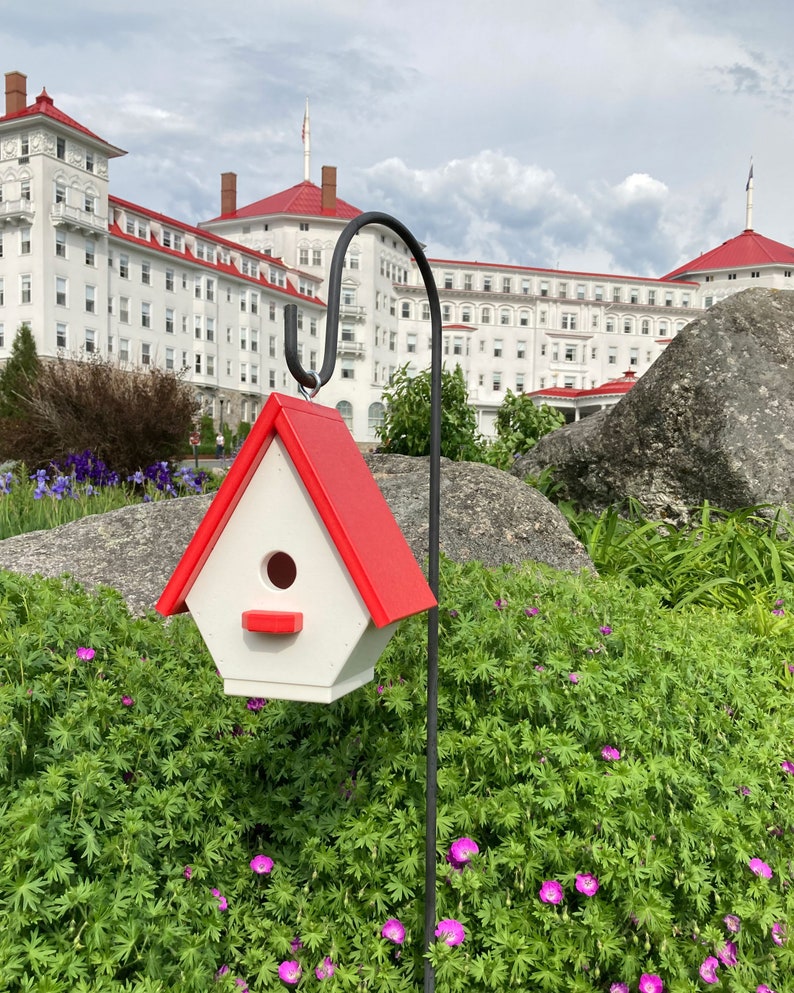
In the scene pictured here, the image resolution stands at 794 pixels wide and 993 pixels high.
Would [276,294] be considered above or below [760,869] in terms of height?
above

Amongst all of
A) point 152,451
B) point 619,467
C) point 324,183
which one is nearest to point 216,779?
point 619,467

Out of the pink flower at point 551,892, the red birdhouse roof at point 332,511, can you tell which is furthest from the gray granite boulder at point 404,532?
the red birdhouse roof at point 332,511

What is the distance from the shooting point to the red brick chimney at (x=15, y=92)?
42.0 meters

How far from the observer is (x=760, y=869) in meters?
2.62

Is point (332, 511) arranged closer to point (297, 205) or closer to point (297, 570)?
point (297, 570)

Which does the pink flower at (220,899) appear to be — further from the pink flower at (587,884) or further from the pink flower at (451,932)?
the pink flower at (587,884)

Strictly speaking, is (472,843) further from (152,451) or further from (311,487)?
(152,451)

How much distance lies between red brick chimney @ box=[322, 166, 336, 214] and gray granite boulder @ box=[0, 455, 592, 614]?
200 ft

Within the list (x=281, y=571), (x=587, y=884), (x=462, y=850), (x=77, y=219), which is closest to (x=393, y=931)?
(x=462, y=850)

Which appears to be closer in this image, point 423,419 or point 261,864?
point 261,864

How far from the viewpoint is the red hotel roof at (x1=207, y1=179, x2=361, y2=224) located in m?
62.8

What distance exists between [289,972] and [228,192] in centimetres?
6924

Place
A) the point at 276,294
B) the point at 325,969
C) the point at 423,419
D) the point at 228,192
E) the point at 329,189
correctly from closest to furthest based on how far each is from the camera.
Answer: the point at 325,969 → the point at 423,419 → the point at 276,294 → the point at 329,189 → the point at 228,192

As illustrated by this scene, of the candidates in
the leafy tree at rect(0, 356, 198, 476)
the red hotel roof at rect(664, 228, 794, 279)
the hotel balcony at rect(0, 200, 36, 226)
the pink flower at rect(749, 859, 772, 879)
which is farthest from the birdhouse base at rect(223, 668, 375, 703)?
the red hotel roof at rect(664, 228, 794, 279)
